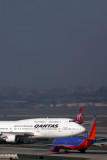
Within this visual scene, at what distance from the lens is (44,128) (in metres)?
77.6

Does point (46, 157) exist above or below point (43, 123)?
below

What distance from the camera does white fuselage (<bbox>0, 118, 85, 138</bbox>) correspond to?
75.5 meters

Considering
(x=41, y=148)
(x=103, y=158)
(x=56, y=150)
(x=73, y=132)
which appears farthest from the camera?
(x=73, y=132)

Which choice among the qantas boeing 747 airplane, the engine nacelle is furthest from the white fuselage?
the engine nacelle

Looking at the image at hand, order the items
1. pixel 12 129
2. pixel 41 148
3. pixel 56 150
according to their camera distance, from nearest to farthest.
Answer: pixel 56 150, pixel 41 148, pixel 12 129

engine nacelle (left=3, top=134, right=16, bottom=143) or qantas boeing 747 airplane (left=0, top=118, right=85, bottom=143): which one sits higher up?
qantas boeing 747 airplane (left=0, top=118, right=85, bottom=143)

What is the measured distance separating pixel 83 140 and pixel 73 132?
61.3ft

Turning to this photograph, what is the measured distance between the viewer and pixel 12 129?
80.1 meters

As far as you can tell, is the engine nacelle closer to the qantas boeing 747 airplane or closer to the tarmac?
the qantas boeing 747 airplane

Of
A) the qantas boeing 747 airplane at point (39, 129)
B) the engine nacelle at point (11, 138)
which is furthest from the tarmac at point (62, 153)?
the qantas boeing 747 airplane at point (39, 129)

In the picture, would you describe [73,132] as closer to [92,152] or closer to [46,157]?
[92,152]

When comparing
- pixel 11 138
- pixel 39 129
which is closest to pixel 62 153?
pixel 11 138

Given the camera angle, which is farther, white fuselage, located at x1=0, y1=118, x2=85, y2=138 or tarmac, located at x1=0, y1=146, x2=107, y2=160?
white fuselage, located at x1=0, y1=118, x2=85, y2=138

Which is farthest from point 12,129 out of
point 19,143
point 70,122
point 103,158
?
point 103,158
